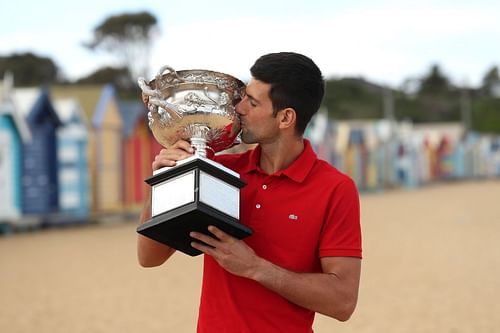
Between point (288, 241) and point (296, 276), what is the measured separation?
137 millimetres

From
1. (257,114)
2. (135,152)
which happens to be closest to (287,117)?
(257,114)

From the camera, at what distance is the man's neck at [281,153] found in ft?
7.58

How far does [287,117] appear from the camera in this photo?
7.27 ft

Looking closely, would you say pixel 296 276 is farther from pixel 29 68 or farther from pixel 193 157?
pixel 29 68

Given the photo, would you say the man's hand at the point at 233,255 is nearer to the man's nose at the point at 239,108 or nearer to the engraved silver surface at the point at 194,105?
the engraved silver surface at the point at 194,105

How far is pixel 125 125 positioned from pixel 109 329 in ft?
48.0

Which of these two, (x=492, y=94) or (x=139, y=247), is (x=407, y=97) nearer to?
(x=492, y=94)

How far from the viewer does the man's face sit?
7.17 ft

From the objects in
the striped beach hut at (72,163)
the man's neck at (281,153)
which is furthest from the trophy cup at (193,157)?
the striped beach hut at (72,163)

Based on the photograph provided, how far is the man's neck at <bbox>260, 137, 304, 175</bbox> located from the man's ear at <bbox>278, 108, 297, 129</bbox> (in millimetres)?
85

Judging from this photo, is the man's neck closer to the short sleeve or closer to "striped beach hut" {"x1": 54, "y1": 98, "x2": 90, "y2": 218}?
the short sleeve

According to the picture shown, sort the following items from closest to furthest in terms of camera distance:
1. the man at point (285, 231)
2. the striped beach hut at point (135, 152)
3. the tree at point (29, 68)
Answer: the man at point (285, 231)
the striped beach hut at point (135, 152)
the tree at point (29, 68)

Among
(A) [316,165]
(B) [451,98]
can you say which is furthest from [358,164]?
(B) [451,98]

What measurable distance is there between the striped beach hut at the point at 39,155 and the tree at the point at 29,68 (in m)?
36.1
